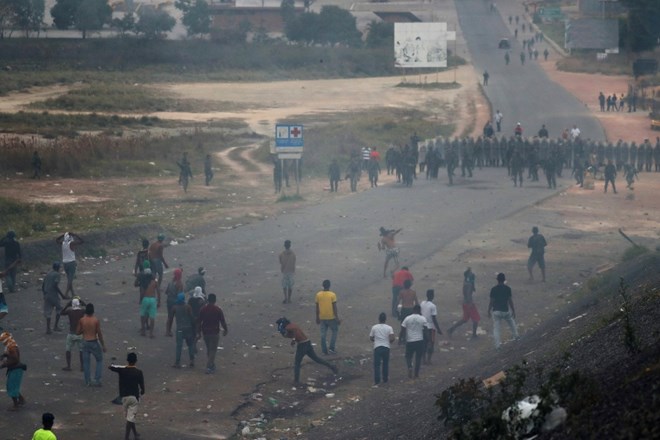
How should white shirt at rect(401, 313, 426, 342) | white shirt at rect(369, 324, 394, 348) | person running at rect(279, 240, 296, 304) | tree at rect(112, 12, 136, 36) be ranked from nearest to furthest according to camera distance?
1. white shirt at rect(369, 324, 394, 348)
2. white shirt at rect(401, 313, 426, 342)
3. person running at rect(279, 240, 296, 304)
4. tree at rect(112, 12, 136, 36)

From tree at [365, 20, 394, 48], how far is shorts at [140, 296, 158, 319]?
8631cm

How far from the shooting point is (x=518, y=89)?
250 feet

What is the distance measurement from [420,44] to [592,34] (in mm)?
21833

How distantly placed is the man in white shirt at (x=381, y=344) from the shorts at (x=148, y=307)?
4071 millimetres

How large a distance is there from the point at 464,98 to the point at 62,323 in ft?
189

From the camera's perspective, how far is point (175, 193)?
3741cm

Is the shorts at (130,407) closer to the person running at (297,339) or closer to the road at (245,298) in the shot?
the road at (245,298)

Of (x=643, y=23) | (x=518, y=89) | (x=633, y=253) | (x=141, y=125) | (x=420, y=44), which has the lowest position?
(x=633, y=253)

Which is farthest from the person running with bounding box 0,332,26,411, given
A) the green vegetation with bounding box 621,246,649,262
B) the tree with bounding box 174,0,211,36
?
the tree with bounding box 174,0,211,36

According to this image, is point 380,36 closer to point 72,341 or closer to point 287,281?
point 287,281

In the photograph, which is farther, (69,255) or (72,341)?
(69,255)

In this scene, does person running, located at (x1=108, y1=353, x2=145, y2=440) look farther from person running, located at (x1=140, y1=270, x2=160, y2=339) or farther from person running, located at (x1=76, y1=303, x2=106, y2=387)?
person running, located at (x1=140, y1=270, x2=160, y2=339)

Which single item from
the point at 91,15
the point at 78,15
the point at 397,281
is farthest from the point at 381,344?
the point at 91,15

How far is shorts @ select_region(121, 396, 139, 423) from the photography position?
13883 millimetres
